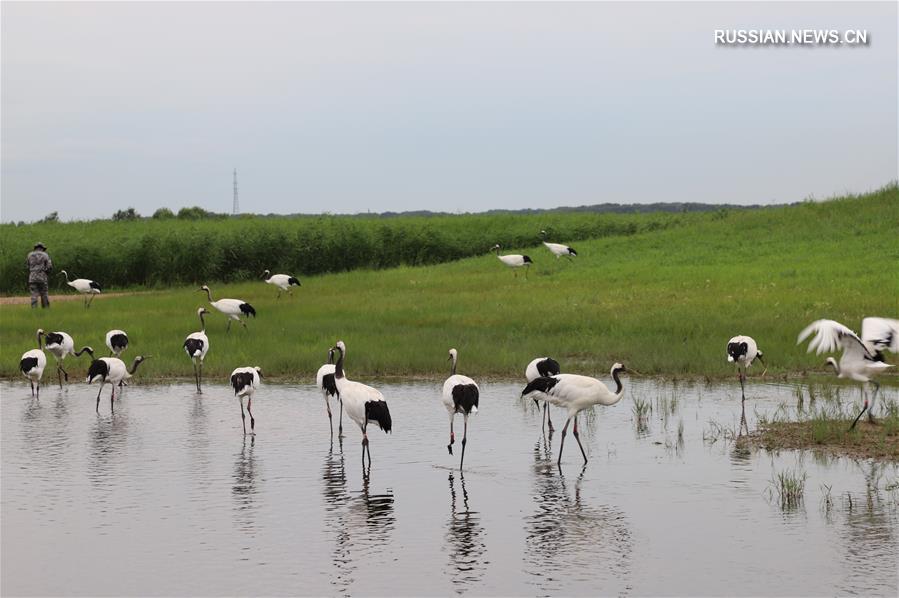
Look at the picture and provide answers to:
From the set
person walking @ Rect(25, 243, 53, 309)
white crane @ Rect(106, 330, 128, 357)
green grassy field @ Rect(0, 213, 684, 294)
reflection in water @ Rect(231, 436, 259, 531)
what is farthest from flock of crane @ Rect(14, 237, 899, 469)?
green grassy field @ Rect(0, 213, 684, 294)

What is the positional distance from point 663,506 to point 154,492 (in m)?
5.65

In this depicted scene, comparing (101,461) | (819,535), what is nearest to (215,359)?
(101,461)

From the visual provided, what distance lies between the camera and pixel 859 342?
15.2 m

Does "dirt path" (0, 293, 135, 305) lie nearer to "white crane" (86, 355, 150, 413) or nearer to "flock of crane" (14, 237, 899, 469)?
"white crane" (86, 355, 150, 413)

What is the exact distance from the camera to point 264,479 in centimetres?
1387

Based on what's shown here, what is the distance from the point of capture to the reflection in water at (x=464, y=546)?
10094 millimetres

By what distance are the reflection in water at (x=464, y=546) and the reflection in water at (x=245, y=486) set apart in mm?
2051

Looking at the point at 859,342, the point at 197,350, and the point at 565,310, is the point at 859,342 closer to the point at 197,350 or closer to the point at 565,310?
the point at 197,350

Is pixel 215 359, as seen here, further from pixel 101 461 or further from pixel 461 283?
pixel 461 283

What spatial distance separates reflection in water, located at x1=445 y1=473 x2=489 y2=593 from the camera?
10.1m

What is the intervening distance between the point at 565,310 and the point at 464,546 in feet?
64.1

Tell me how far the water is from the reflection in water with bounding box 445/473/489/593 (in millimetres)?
33

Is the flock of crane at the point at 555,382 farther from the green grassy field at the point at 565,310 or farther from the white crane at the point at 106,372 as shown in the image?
the green grassy field at the point at 565,310

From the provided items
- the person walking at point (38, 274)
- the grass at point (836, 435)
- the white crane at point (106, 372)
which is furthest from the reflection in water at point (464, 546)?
the person walking at point (38, 274)
